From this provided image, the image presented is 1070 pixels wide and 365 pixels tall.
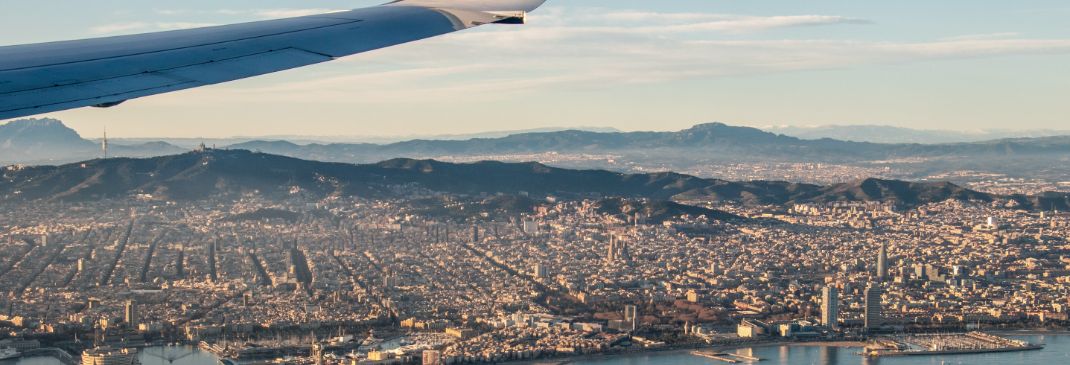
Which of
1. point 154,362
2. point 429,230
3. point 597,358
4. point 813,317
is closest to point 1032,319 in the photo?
point 813,317

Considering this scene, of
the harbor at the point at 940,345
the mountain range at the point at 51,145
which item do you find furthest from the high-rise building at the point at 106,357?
the mountain range at the point at 51,145

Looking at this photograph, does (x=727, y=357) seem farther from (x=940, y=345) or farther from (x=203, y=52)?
(x=203, y=52)

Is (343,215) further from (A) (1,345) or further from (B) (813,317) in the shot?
(A) (1,345)

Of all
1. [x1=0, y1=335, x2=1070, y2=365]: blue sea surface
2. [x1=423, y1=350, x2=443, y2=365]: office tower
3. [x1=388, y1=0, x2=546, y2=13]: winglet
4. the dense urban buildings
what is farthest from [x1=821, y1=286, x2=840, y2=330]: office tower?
[x1=388, y1=0, x2=546, y2=13]: winglet

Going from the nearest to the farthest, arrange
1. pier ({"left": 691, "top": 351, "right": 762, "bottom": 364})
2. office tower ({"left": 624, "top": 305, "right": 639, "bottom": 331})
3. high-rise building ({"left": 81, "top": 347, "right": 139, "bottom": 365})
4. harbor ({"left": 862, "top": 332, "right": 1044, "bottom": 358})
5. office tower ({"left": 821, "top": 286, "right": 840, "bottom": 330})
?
high-rise building ({"left": 81, "top": 347, "right": 139, "bottom": 365}) < pier ({"left": 691, "top": 351, "right": 762, "bottom": 364}) < harbor ({"left": 862, "top": 332, "right": 1044, "bottom": 358}) < office tower ({"left": 624, "top": 305, "right": 639, "bottom": 331}) < office tower ({"left": 821, "top": 286, "right": 840, "bottom": 330})

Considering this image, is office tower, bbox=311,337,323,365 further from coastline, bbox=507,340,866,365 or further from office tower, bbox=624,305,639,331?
office tower, bbox=624,305,639,331

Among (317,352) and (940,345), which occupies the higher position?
(317,352)

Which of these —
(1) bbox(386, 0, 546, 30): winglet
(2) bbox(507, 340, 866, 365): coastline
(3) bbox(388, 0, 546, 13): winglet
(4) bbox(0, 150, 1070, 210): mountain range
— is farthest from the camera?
(4) bbox(0, 150, 1070, 210): mountain range

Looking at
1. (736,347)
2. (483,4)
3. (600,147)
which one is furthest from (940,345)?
(600,147)
